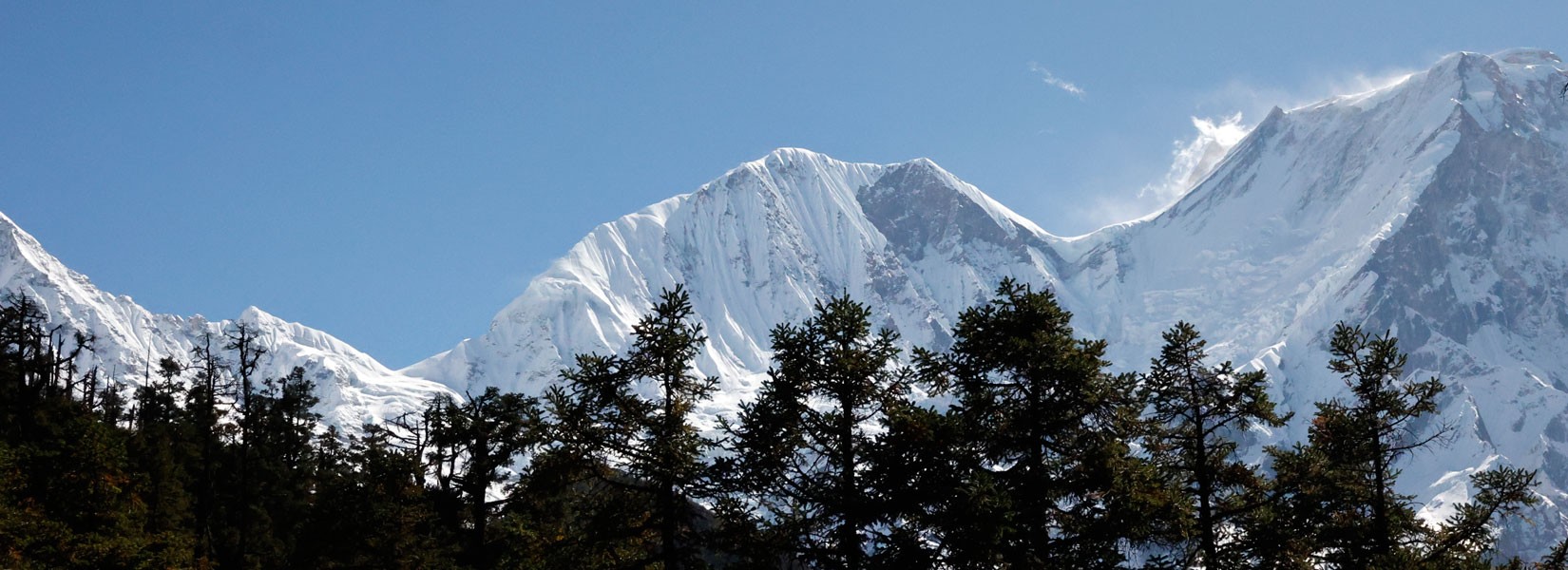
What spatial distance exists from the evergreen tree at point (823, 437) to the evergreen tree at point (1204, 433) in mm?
4985

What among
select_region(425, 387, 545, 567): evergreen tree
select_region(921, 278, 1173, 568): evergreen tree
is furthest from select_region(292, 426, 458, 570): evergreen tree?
select_region(921, 278, 1173, 568): evergreen tree

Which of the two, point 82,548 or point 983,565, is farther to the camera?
point 82,548

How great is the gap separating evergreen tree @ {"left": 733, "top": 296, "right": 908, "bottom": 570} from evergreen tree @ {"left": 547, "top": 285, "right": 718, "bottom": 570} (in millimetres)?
969

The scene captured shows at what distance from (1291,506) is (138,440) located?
40488 mm

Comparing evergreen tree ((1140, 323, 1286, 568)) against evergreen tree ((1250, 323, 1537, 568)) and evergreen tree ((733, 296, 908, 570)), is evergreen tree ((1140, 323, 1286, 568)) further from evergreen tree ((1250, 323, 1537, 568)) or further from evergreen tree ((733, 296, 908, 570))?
evergreen tree ((733, 296, 908, 570))

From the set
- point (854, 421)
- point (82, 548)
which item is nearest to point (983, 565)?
point (854, 421)

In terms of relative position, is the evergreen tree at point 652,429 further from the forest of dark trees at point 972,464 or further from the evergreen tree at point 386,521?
the evergreen tree at point 386,521

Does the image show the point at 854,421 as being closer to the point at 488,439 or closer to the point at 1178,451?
the point at 1178,451

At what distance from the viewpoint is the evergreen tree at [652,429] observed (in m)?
21.0

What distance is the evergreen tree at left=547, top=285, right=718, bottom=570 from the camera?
21.0m

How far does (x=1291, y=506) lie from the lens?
24.8 meters

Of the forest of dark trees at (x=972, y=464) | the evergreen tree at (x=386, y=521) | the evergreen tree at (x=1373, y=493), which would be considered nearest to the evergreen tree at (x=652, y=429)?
the forest of dark trees at (x=972, y=464)

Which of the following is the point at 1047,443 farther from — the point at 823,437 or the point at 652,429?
the point at 652,429

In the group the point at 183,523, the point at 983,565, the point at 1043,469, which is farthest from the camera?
the point at 183,523
